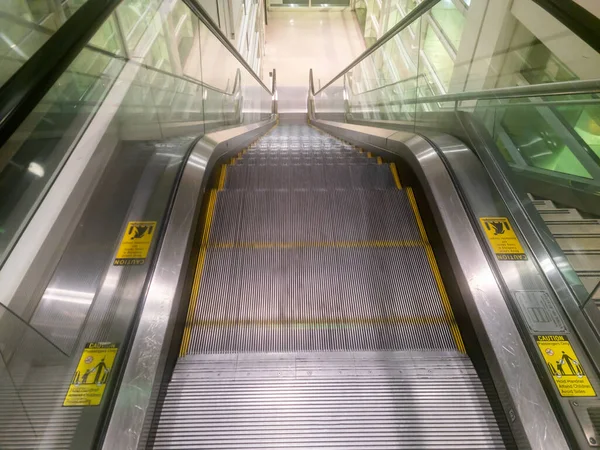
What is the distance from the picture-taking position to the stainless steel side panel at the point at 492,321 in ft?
3.94

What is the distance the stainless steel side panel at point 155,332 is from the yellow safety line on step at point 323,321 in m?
0.20

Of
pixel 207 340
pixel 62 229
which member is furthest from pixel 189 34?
pixel 207 340

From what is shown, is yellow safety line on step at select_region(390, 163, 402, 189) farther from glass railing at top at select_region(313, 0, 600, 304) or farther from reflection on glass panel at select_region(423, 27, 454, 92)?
reflection on glass panel at select_region(423, 27, 454, 92)

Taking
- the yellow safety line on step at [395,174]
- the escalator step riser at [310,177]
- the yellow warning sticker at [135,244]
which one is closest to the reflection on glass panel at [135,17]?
the escalator step riser at [310,177]

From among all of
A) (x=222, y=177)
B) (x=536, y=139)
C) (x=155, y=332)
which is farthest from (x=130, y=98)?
(x=536, y=139)

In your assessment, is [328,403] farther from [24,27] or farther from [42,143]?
[24,27]

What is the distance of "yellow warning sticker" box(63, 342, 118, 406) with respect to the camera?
1195mm

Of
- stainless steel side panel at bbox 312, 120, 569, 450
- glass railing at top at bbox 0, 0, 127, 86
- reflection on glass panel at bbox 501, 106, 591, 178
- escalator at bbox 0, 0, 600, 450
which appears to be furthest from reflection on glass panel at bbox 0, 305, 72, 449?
reflection on glass panel at bbox 501, 106, 591, 178

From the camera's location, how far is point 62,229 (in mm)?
1583

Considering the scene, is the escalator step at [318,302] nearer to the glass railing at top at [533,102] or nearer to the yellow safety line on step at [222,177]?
the glass railing at top at [533,102]

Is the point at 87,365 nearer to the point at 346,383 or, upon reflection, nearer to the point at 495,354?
the point at 346,383

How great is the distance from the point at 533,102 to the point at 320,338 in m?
2.04

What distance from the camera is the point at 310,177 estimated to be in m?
2.82

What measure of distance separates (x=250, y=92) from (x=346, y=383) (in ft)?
26.6
